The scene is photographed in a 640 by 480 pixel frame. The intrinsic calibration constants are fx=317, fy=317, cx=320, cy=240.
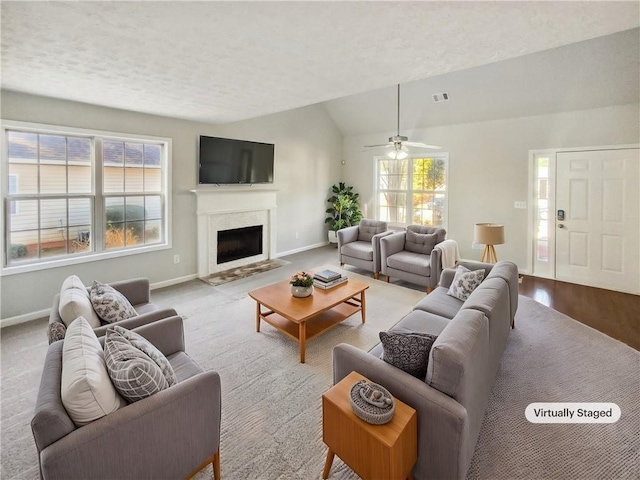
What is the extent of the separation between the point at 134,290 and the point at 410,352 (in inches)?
105

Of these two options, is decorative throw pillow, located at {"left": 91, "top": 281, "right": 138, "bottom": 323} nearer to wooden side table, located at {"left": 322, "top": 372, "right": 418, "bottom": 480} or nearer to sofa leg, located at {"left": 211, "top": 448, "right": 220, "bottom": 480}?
sofa leg, located at {"left": 211, "top": 448, "right": 220, "bottom": 480}

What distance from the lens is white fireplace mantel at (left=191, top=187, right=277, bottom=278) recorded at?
5305 mm

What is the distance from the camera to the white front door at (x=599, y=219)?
4504 millimetres

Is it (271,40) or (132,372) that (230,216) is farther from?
(132,372)

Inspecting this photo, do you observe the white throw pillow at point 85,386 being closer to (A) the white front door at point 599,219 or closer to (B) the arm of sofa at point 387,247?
(B) the arm of sofa at point 387,247

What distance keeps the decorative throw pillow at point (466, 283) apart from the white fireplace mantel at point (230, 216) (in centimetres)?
389

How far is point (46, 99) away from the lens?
11.9ft

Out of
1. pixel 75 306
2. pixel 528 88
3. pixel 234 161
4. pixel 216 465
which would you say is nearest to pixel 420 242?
pixel 528 88

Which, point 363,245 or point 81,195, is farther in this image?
point 363,245

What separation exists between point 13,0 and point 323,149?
6.22 metres

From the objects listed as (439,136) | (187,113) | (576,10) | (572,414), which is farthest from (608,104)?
(187,113)

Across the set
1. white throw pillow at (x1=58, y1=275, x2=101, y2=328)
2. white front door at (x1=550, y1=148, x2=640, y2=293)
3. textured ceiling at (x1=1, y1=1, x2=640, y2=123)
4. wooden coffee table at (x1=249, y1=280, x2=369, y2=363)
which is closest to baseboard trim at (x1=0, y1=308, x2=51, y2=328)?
white throw pillow at (x1=58, y1=275, x2=101, y2=328)

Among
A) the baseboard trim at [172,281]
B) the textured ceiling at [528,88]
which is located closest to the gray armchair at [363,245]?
the textured ceiling at [528,88]

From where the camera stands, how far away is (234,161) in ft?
18.3
